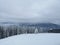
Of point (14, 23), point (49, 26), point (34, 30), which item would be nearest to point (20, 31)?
point (14, 23)

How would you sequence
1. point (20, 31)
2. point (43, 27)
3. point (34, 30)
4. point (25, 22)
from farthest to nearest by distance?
point (20, 31), point (25, 22), point (34, 30), point (43, 27)

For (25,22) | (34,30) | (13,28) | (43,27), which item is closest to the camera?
(43,27)

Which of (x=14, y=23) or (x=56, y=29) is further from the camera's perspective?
(x=14, y=23)

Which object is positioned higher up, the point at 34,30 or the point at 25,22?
the point at 25,22

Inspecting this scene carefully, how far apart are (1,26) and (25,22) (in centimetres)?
213

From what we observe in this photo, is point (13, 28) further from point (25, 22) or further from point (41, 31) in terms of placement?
point (41, 31)

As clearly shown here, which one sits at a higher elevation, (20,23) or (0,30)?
(20,23)

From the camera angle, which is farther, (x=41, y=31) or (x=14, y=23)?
(x=14, y=23)

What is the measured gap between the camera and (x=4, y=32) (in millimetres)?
8258

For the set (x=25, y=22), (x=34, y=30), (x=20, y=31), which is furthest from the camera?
(x=20, y=31)

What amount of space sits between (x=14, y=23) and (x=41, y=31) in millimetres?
2226

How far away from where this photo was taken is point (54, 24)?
20.6 ft

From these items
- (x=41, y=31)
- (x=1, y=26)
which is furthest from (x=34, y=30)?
(x=1, y=26)

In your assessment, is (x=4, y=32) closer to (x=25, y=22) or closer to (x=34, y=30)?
(x=25, y=22)
